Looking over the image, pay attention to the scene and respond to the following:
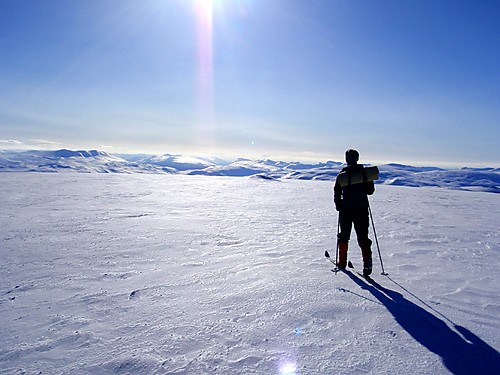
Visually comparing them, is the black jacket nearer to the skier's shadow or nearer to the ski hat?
the ski hat

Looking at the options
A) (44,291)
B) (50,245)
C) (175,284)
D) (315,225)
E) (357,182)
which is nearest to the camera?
(44,291)

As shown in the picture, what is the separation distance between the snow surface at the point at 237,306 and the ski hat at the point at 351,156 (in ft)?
6.99

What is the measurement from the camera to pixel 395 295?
183 inches

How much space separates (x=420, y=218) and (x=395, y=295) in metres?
9.66

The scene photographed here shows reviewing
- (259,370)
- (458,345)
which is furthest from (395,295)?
(259,370)

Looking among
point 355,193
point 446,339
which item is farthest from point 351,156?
point 446,339

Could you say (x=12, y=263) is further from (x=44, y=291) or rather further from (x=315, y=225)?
(x=315, y=225)

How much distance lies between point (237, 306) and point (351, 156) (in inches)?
136

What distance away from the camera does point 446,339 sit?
344 centimetres

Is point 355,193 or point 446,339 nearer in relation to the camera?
point 446,339

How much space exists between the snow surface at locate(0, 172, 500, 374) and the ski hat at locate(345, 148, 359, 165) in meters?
2.13

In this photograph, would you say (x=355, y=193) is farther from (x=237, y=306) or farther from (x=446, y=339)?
(x=237, y=306)

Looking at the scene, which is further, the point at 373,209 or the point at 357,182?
the point at 373,209

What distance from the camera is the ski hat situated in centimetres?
575
